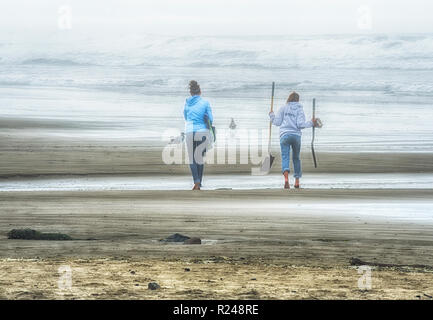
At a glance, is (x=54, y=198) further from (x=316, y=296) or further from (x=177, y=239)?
(x=316, y=296)

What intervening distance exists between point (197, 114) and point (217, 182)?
2.21 m

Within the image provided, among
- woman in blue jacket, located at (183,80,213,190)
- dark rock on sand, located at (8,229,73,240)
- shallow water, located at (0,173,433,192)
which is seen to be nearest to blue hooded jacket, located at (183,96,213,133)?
woman in blue jacket, located at (183,80,213,190)

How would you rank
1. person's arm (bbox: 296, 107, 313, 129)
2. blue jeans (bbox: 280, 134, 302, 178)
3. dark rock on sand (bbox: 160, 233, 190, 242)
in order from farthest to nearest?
1. blue jeans (bbox: 280, 134, 302, 178)
2. person's arm (bbox: 296, 107, 313, 129)
3. dark rock on sand (bbox: 160, 233, 190, 242)

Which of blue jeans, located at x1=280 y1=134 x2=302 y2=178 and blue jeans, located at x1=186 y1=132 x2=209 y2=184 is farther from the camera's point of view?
blue jeans, located at x1=280 y1=134 x2=302 y2=178

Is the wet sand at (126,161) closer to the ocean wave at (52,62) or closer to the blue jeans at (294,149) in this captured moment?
the blue jeans at (294,149)

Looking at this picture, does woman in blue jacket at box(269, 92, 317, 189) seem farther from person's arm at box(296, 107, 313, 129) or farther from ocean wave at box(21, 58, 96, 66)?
ocean wave at box(21, 58, 96, 66)

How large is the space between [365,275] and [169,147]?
15173mm

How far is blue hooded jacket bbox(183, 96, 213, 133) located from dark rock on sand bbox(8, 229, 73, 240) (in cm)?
535

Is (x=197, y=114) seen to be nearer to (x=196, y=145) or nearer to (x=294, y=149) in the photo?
(x=196, y=145)

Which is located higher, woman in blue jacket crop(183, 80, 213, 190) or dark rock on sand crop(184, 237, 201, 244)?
woman in blue jacket crop(183, 80, 213, 190)

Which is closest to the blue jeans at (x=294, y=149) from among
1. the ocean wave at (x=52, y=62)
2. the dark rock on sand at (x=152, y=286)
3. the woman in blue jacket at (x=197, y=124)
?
the woman in blue jacket at (x=197, y=124)

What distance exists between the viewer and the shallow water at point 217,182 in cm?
1559

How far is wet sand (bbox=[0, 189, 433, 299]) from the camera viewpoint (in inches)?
286

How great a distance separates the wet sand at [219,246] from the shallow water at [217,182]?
1656 mm
